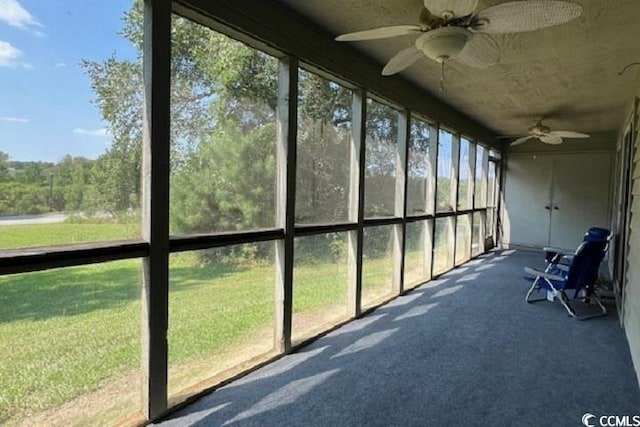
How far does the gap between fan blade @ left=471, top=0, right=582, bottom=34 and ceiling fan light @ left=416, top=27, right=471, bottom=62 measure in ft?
0.28

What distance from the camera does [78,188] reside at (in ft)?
6.14

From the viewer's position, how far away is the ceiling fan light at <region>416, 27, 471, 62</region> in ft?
7.17

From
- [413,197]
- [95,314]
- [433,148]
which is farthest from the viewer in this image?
[433,148]

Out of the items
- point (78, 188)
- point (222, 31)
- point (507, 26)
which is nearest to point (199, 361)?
point (78, 188)

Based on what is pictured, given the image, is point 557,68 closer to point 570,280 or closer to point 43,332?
point 570,280

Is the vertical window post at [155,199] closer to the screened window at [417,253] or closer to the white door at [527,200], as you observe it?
the screened window at [417,253]

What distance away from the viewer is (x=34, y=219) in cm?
175

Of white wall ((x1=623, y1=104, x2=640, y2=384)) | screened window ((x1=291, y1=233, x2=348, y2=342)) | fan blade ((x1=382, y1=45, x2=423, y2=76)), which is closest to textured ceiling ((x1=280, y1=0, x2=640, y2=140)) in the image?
fan blade ((x1=382, y1=45, x2=423, y2=76))

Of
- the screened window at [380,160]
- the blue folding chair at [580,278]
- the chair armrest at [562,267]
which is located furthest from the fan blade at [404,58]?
the chair armrest at [562,267]

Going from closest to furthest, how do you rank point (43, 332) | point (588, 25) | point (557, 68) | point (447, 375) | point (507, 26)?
point (43, 332) → point (507, 26) → point (447, 375) → point (588, 25) → point (557, 68)

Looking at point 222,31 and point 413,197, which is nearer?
point 222,31

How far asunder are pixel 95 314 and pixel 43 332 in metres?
0.23
